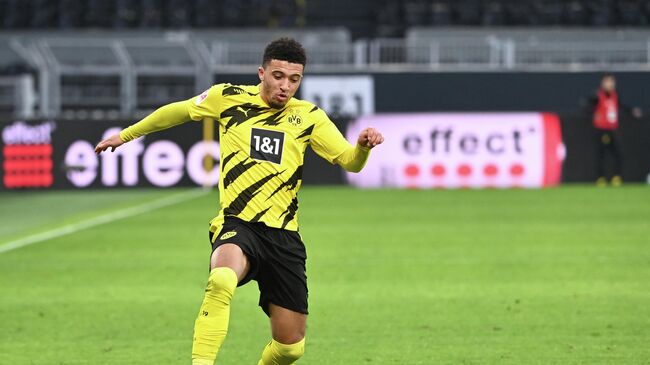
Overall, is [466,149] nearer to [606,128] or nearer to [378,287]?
[606,128]

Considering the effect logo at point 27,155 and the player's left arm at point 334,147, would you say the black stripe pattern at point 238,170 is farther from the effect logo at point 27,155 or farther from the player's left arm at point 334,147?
the effect logo at point 27,155

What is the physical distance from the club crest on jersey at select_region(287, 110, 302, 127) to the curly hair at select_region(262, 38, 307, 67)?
30 cm

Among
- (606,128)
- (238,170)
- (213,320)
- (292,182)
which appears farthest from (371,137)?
(606,128)

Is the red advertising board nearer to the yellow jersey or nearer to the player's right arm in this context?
the player's right arm

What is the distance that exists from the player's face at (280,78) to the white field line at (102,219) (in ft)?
27.2

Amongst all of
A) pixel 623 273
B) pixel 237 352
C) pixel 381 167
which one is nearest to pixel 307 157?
pixel 381 167

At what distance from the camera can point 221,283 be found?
A: 19.1 feet

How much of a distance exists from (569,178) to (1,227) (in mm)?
10878

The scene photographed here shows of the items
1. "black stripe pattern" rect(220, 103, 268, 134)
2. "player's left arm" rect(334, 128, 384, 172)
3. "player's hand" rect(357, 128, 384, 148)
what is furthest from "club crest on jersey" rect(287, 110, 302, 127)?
"player's hand" rect(357, 128, 384, 148)

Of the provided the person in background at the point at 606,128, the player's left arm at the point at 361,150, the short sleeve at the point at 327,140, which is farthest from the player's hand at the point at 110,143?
the person in background at the point at 606,128

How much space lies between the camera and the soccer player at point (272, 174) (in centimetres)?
621

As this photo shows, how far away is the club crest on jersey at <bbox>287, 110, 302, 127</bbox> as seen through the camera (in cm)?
642

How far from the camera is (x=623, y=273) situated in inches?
460

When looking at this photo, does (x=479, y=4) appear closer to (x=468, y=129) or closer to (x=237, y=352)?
(x=468, y=129)
